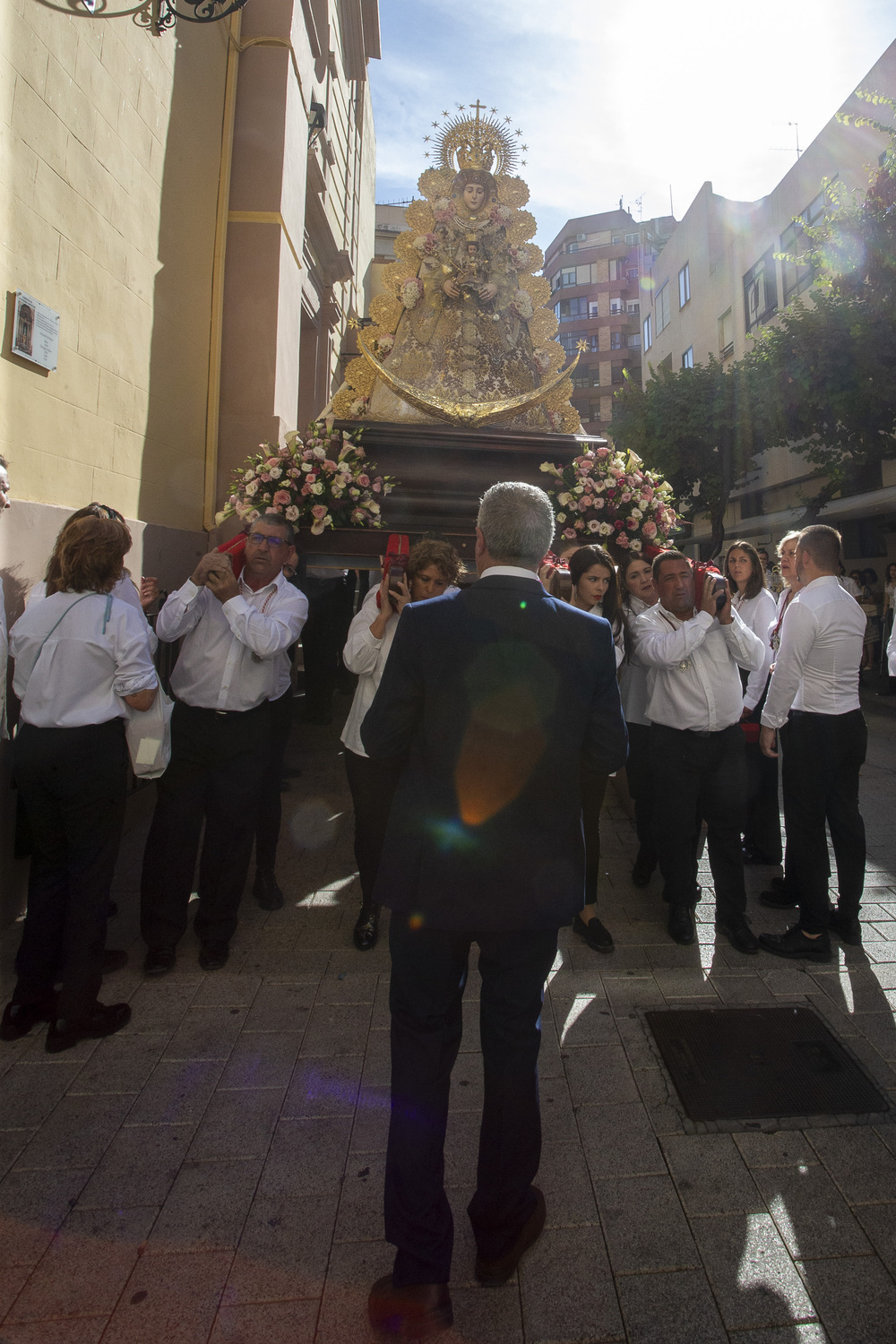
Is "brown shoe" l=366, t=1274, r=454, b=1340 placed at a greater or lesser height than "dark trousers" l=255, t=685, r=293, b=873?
lesser

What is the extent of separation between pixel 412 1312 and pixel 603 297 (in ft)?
187

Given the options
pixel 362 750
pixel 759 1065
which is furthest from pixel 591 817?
pixel 759 1065

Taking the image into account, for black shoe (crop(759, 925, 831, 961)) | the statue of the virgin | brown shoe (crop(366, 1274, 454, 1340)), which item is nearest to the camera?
brown shoe (crop(366, 1274, 454, 1340))

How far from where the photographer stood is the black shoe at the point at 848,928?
3650 mm

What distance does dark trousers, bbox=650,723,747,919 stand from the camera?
369 cm

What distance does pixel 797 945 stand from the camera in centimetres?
357

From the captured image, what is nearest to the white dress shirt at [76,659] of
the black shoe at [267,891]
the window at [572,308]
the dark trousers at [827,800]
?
the black shoe at [267,891]

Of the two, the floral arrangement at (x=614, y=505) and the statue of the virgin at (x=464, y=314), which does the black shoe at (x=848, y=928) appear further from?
the statue of the virgin at (x=464, y=314)

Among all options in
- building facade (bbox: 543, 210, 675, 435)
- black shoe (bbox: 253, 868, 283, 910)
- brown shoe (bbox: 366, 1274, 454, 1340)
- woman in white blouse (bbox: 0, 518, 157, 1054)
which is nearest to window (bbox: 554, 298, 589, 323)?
building facade (bbox: 543, 210, 675, 435)

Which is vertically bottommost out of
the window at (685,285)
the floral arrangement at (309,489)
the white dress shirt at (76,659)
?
the white dress shirt at (76,659)

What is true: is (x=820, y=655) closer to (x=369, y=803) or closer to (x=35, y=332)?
(x=369, y=803)

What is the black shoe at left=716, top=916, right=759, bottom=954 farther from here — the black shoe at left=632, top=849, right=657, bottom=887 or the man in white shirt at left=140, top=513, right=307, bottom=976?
the man in white shirt at left=140, top=513, right=307, bottom=976

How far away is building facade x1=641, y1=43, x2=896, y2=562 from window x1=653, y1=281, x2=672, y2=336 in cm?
4

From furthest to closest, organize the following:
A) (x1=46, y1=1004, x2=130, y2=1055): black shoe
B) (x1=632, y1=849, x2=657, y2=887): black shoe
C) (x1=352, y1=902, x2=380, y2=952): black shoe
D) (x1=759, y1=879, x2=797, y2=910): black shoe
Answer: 1. (x1=632, y1=849, x2=657, y2=887): black shoe
2. (x1=759, y1=879, x2=797, y2=910): black shoe
3. (x1=352, y1=902, x2=380, y2=952): black shoe
4. (x1=46, y1=1004, x2=130, y2=1055): black shoe
